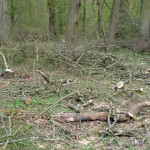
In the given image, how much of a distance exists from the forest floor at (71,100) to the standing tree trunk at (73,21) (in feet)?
1.71

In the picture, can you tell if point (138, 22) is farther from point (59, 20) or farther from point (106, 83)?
point (59, 20)

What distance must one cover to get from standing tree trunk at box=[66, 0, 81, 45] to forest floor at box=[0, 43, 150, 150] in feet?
1.71

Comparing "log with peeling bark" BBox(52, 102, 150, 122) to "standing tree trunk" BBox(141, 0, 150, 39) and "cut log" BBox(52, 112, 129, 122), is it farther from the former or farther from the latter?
"standing tree trunk" BBox(141, 0, 150, 39)

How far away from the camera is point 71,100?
625 centimetres

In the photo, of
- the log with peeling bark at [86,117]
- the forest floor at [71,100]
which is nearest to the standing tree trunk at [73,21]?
the forest floor at [71,100]

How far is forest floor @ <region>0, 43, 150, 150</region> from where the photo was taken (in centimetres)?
448

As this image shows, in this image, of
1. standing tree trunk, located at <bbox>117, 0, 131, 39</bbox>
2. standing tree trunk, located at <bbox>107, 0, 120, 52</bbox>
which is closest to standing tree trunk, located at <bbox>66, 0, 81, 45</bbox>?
standing tree trunk, located at <bbox>107, 0, 120, 52</bbox>

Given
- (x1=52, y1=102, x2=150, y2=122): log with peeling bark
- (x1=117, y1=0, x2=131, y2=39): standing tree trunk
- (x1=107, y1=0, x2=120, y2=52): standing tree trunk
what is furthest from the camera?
(x1=117, y1=0, x2=131, y2=39): standing tree trunk

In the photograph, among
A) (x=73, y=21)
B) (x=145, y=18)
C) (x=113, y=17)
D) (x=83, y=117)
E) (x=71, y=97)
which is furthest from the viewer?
(x=145, y=18)

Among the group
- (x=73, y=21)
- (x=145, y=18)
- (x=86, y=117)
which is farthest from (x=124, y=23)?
(x=86, y=117)

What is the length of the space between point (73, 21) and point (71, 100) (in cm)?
466

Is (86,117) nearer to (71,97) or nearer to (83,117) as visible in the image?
(83,117)

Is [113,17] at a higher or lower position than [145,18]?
higher

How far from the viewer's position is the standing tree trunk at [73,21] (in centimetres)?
1035
